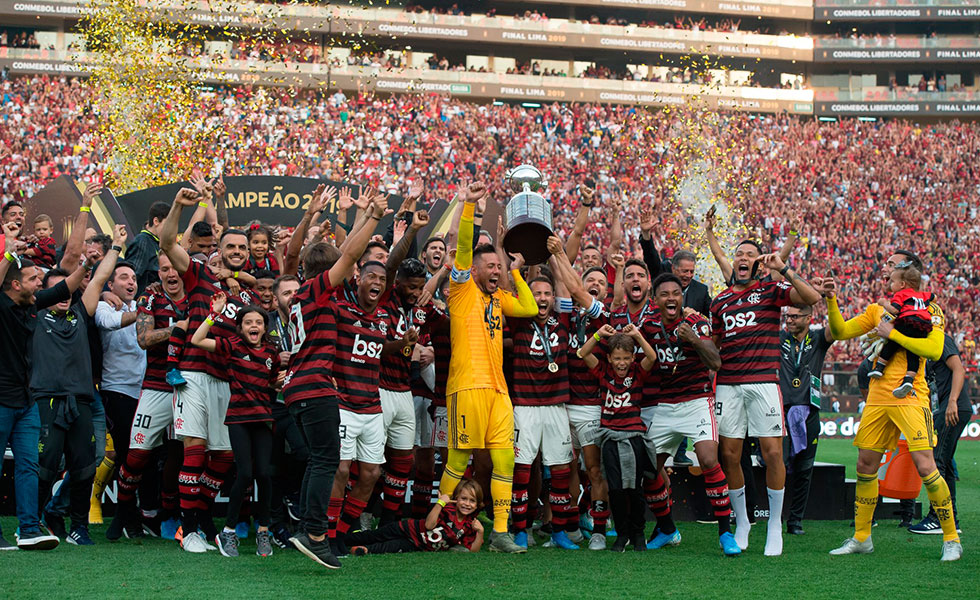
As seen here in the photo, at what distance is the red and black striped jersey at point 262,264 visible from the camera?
8.86 meters

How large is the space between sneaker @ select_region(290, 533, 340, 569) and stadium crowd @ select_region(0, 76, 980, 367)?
22208 mm

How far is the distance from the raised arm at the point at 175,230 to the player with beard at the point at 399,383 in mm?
1609

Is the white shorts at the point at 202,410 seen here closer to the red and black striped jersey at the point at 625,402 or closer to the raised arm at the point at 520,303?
the raised arm at the point at 520,303

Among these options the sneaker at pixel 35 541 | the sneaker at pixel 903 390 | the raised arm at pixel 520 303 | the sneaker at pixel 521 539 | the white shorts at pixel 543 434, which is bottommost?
the sneaker at pixel 521 539

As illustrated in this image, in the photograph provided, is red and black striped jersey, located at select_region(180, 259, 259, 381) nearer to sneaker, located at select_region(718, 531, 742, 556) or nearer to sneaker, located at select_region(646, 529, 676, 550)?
sneaker, located at select_region(646, 529, 676, 550)

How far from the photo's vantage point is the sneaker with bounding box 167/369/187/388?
784 cm

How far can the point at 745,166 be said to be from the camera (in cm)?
3962

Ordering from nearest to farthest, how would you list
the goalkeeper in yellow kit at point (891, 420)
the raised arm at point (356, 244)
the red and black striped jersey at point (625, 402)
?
the raised arm at point (356, 244), the goalkeeper in yellow kit at point (891, 420), the red and black striped jersey at point (625, 402)

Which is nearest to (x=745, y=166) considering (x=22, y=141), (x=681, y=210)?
(x=681, y=210)

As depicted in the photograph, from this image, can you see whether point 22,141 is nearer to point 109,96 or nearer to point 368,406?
point 109,96

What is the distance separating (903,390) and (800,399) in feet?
6.65

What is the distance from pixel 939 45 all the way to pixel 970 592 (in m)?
55.7

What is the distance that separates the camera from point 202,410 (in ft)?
25.9

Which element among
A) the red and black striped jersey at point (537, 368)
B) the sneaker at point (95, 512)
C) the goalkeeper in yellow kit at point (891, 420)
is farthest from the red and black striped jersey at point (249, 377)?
the goalkeeper in yellow kit at point (891, 420)
